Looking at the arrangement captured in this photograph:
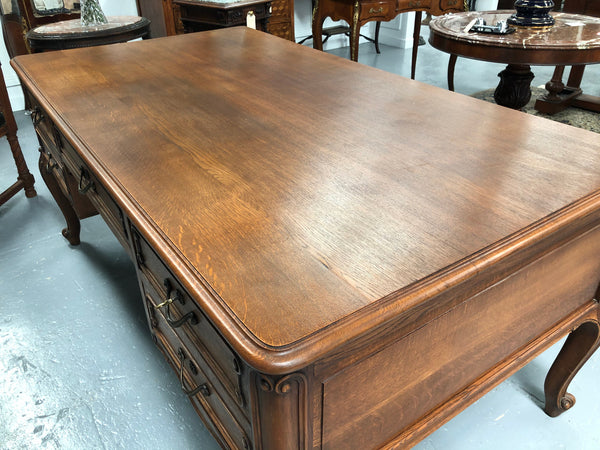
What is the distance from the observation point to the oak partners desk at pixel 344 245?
585mm

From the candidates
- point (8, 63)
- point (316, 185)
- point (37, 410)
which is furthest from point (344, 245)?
point (8, 63)

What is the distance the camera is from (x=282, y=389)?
542mm

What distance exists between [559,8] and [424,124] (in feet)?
9.22

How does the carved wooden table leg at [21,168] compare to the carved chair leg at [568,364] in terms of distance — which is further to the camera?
the carved wooden table leg at [21,168]

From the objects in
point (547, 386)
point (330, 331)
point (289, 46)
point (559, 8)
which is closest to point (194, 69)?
point (289, 46)

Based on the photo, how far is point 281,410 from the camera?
1.86 feet

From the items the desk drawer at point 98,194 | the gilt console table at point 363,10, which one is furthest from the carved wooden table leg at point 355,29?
the desk drawer at point 98,194

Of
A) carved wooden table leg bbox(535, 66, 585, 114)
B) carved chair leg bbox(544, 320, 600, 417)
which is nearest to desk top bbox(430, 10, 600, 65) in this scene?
carved wooden table leg bbox(535, 66, 585, 114)

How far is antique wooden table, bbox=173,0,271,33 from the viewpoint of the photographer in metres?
2.91

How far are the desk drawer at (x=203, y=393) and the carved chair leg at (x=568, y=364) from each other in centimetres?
74

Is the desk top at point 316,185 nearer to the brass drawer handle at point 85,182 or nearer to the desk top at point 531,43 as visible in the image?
the brass drawer handle at point 85,182

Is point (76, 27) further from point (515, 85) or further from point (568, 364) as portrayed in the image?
point (568, 364)

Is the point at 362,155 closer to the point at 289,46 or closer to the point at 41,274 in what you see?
the point at 289,46

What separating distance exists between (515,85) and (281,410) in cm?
231
